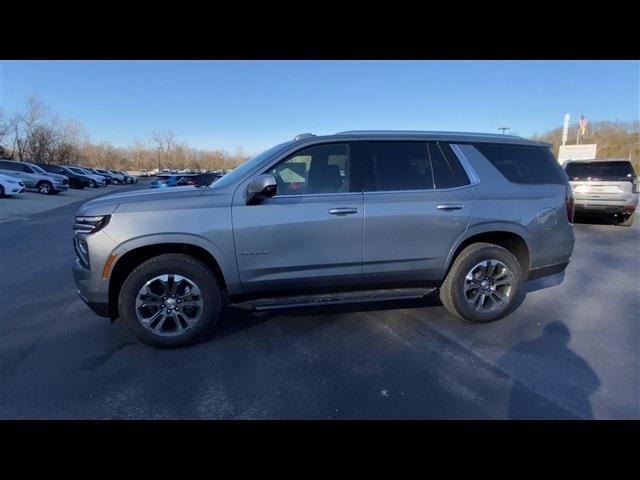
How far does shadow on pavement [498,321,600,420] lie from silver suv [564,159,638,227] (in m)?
8.40

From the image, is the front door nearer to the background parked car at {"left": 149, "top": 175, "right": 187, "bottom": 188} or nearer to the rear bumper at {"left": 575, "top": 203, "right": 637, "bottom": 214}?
the rear bumper at {"left": 575, "top": 203, "right": 637, "bottom": 214}

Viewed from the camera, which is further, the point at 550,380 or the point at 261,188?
the point at 261,188

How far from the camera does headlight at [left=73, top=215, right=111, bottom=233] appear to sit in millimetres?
2947

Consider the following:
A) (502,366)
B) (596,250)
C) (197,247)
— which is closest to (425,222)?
(502,366)

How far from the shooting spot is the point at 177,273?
10.2ft

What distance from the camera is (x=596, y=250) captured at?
729cm

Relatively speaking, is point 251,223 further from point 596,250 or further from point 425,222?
point 596,250

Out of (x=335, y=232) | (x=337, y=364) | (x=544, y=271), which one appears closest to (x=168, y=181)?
(x=335, y=232)

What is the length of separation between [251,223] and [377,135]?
1629 millimetres

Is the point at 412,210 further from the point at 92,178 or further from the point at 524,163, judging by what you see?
the point at 92,178

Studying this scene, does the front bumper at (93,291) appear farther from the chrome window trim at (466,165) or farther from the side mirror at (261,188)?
the chrome window trim at (466,165)

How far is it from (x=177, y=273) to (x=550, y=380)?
3338 millimetres

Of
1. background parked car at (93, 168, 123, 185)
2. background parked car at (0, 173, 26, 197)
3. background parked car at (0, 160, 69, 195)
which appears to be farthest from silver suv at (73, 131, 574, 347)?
background parked car at (93, 168, 123, 185)

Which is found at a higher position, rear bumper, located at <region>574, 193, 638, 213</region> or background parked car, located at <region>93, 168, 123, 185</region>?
background parked car, located at <region>93, 168, 123, 185</region>
